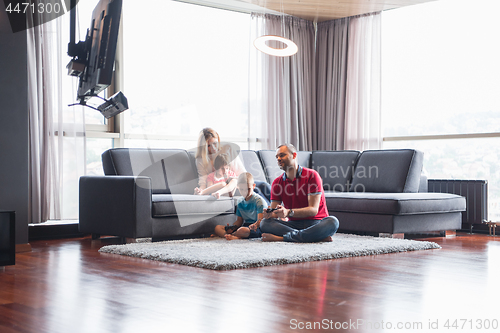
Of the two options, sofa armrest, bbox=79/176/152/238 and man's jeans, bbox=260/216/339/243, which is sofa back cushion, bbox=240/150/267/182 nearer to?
man's jeans, bbox=260/216/339/243

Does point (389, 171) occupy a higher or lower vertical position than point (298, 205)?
higher

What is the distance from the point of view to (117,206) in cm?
434

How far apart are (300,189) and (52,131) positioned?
2338mm

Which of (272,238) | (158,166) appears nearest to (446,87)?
(272,238)

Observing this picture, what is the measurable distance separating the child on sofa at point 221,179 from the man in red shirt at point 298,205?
647 mm

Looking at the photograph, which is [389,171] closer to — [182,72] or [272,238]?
[272,238]

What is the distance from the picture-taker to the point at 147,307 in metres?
2.26

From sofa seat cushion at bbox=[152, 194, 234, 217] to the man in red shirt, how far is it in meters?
0.56

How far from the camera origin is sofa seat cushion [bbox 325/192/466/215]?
15.2ft

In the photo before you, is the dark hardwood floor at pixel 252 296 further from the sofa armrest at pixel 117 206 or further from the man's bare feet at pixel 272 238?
the man's bare feet at pixel 272 238

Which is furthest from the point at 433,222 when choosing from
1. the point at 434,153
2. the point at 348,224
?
the point at 434,153

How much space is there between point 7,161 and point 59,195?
1093mm

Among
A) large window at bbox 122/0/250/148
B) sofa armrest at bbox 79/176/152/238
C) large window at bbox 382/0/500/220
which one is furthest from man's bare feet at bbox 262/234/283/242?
large window at bbox 382/0/500/220

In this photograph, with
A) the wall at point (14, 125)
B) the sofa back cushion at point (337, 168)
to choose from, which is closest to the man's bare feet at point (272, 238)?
the sofa back cushion at point (337, 168)
